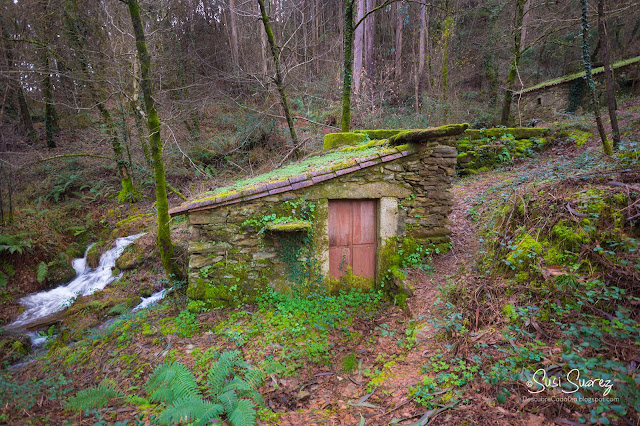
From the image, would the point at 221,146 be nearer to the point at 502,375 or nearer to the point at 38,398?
the point at 38,398

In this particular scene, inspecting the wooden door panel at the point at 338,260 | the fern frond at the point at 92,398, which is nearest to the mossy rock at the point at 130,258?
the fern frond at the point at 92,398

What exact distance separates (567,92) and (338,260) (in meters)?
14.8

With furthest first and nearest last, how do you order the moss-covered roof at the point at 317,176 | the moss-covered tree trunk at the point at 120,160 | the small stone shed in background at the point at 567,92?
the small stone shed in background at the point at 567,92 < the moss-covered tree trunk at the point at 120,160 < the moss-covered roof at the point at 317,176

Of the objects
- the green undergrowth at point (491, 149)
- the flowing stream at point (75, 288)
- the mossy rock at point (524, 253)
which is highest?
the green undergrowth at point (491, 149)

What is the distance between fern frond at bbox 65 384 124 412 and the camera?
3129mm

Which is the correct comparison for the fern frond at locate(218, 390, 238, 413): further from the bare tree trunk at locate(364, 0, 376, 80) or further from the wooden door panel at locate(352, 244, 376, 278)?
the bare tree trunk at locate(364, 0, 376, 80)

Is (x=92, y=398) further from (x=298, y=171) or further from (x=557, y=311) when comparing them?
(x=557, y=311)

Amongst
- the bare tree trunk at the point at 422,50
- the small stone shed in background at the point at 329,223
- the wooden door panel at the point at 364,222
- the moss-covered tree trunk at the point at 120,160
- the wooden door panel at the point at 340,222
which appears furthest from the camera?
the bare tree trunk at the point at 422,50

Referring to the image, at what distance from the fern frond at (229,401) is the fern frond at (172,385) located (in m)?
0.35

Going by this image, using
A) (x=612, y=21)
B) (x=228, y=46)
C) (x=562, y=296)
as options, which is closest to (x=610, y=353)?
(x=562, y=296)

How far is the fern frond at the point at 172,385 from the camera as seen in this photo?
10.4ft

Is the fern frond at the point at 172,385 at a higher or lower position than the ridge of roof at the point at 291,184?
lower

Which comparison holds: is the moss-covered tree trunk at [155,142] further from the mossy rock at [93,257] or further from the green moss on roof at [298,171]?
the mossy rock at [93,257]

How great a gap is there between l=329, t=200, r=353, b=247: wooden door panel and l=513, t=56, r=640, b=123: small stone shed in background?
10027mm
